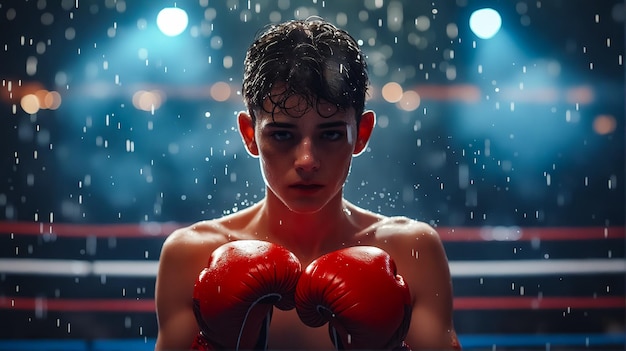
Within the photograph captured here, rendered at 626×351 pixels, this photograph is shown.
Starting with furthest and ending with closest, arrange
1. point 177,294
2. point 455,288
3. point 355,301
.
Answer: point 455,288, point 177,294, point 355,301

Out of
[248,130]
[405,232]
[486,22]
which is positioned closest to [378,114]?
[486,22]

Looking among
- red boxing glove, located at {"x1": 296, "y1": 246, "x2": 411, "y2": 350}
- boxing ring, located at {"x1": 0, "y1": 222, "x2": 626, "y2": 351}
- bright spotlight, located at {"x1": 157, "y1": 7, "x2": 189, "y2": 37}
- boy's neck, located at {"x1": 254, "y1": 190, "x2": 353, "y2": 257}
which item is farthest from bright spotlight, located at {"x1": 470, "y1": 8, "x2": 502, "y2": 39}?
red boxing glove, located at {"x1": 296, "y1": 246, "x2": 411, "y2": 350}

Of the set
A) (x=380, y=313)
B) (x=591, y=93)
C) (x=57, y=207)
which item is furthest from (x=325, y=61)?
(x=591, y=93)

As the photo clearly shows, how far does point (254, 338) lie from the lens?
1.25 metres

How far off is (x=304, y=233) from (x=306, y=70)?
0.39 metres

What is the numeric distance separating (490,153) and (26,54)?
125 inches

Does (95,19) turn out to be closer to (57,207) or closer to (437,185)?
(57,207)

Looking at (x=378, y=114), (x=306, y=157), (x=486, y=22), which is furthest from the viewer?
(x=378, y=114)

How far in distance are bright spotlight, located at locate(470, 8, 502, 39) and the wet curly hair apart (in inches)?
123

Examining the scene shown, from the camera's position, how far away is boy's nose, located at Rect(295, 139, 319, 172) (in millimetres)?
1308

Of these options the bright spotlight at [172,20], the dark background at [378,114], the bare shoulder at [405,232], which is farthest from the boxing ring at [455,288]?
the bare shoulder at [405,232]

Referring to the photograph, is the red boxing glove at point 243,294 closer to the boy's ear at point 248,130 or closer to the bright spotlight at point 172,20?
the boy's ear at point 248,130

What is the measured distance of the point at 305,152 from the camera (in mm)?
1318

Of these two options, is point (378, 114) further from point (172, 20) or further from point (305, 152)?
point (305, 152)
